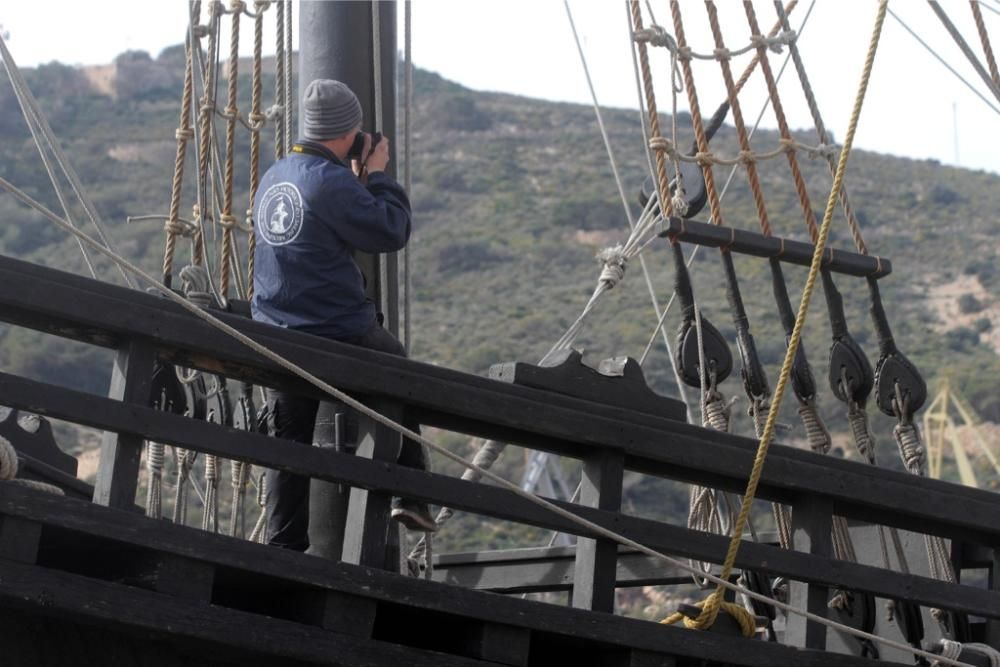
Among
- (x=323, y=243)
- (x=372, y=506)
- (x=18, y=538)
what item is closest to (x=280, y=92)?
(x=323, y=243)

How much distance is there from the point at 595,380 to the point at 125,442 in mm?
1289

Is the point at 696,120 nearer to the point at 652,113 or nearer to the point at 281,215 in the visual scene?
the point at 652,113

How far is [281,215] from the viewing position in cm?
459

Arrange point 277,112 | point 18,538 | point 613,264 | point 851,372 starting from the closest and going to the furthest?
point 18,538 → point 851,372 → point 613,264 → point 277,112

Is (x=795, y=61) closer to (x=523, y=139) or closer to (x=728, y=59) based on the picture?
(x=728, y=59)

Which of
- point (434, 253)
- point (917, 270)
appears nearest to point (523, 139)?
point (434, 253)

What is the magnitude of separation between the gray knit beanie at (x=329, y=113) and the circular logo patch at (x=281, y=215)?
7.7 inches

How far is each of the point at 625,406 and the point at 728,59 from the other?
2511 mm

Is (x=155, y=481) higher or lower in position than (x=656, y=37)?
lower

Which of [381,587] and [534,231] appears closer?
[381,587]

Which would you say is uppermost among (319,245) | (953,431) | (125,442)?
(953,431)

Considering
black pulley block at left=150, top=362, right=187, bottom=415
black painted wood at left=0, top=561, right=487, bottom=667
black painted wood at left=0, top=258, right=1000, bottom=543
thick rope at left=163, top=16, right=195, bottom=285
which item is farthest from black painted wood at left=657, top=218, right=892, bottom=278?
thick rope at left=163, top=16, right=195, bottom=285

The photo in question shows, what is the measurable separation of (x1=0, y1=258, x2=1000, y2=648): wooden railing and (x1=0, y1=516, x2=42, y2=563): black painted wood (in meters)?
0.23

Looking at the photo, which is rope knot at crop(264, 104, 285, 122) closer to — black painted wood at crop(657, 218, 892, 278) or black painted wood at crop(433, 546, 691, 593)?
black painted wood at crop(433, 546, 691, 593)
